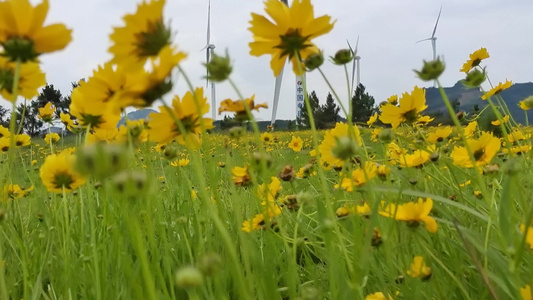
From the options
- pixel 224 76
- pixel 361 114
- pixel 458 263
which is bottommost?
pixel 458 263

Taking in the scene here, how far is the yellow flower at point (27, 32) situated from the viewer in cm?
36

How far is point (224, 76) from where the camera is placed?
36 cm

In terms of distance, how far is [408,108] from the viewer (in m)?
0.69

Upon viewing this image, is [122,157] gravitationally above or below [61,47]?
below

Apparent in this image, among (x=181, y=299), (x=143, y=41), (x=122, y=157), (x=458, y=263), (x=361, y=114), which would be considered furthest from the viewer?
(x=361, y=114)

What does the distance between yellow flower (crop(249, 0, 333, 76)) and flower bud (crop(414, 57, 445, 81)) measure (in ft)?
0.35

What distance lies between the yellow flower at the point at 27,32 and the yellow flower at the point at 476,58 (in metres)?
0.99

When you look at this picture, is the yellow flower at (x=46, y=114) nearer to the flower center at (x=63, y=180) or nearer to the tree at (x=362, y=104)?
the flower center at (x=63, y=180)

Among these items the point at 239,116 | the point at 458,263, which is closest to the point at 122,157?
the point at 239,116

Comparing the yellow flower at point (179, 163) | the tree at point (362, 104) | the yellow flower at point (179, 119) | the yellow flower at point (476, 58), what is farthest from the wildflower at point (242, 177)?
the tree at point (362, 104)

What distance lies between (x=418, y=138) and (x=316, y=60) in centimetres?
49

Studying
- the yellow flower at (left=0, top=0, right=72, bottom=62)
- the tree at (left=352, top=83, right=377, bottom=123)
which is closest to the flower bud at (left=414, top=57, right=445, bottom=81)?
the yellow flower at (left=0, top=0, right=72, bottom=62)

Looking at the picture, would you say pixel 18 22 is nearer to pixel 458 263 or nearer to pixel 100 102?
pixel 100 102

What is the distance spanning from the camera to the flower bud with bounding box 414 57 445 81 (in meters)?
0.44
